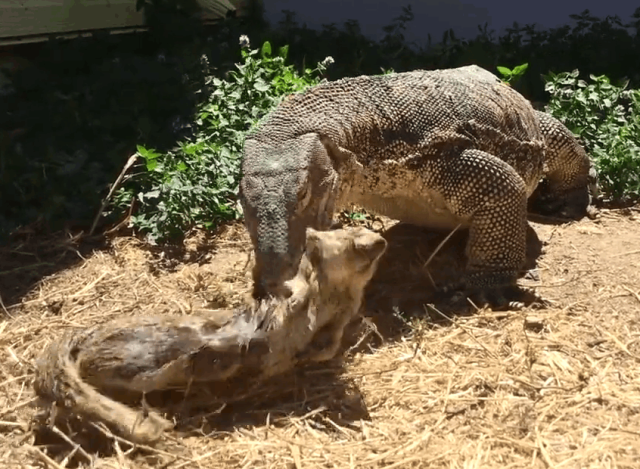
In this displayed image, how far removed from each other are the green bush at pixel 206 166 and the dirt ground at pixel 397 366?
189 mm

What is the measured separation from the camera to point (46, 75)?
724 cm

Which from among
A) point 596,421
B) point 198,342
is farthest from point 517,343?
point 198,342

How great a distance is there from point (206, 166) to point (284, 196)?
219cm

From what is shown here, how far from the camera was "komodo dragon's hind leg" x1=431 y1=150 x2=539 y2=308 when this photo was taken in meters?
4.13

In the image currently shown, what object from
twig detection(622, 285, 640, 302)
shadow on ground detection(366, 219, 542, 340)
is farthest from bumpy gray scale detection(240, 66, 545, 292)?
twig detection(622, 285, 640, 302)

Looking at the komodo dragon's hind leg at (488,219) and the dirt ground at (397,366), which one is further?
the komodo dragon's hind leg at (488,219)

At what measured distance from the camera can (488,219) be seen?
4184 mm

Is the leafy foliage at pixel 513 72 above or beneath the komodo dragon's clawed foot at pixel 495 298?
above

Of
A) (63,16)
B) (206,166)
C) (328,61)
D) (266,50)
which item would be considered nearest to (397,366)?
(206,166)

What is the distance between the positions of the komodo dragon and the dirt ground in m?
0.34

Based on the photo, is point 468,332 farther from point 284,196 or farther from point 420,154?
point 284,196

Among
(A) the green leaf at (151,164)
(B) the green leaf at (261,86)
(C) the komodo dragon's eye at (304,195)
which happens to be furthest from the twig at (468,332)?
(B) the green leaf at (261,86)

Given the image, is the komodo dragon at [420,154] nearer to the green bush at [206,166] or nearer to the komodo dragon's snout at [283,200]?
the komodo dragon's snout at [283,200]

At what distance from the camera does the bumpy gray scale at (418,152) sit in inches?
148
